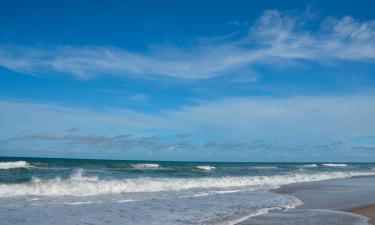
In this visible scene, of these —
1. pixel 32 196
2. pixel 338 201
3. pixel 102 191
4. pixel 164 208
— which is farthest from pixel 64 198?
pixel 338 201

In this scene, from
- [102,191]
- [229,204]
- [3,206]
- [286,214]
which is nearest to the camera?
[286,214]

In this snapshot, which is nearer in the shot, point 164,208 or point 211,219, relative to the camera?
point 211,219

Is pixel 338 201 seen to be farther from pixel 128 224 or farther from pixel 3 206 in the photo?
pixel 3 206

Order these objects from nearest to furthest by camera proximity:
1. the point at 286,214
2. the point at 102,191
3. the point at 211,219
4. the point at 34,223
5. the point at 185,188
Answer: the point at 34,223
the point at 211,219
the point at 286,214
the point at 102,191
the point at 185,188

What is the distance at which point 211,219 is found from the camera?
11.0 metres

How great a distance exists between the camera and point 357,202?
1603 centimetres

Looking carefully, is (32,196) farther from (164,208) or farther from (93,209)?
(164,208)

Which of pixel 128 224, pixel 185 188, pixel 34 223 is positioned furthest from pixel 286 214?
pixel 185 188

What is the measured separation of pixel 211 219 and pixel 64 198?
7364mm

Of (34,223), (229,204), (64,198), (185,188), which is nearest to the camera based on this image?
(34,223)

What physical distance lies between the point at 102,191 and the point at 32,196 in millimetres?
3389

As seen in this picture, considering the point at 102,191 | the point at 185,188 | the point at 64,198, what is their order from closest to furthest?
the point at 64,198 → the point at 102,191 → the point at 185,188

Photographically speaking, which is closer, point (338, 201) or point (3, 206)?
point (3, 206)

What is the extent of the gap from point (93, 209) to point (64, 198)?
382cm
